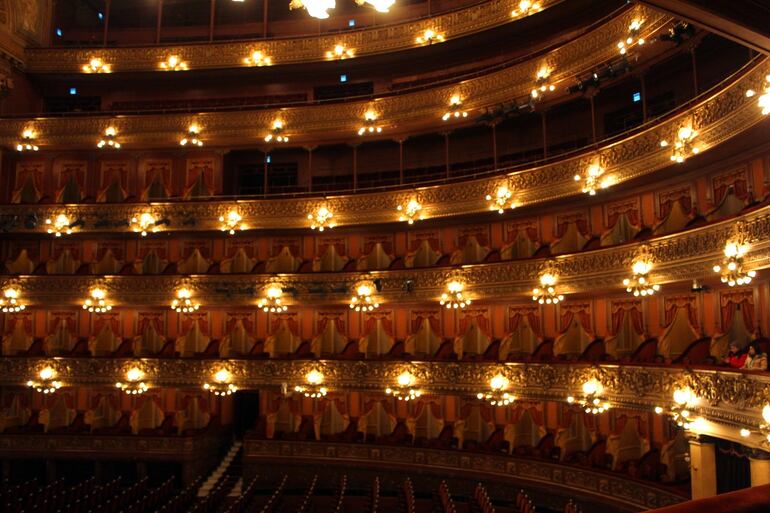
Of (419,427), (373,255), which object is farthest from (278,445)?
(373,255)

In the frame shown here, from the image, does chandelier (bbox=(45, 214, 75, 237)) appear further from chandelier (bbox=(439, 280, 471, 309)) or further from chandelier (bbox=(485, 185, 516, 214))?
chandelier (bbox=(485, 185, 516, 214))

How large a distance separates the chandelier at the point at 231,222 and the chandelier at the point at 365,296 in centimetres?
560

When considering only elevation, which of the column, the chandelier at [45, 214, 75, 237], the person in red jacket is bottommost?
the column

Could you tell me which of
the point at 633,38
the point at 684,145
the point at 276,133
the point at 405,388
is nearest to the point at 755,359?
the point at 684,145

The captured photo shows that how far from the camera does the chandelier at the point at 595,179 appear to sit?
1858cm

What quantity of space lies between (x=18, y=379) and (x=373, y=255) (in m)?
14.1

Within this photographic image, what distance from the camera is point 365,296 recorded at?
76.1ft

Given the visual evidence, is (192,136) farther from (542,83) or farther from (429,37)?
(542,83)

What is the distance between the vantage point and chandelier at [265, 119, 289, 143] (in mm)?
25953

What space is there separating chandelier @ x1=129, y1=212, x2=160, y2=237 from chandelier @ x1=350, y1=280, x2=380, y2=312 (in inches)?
342

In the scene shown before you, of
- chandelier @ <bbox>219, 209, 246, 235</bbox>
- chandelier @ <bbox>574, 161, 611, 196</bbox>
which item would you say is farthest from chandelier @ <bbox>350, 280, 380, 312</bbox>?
chandelier @ <bbox>574, 161, 611, 196</bbox>

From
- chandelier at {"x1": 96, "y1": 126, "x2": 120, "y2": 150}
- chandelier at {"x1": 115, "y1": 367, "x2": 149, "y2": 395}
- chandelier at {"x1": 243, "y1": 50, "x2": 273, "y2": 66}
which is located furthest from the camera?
chandelier at {"x1": 243, "y1": 50, "x2": 273, "y2": 66}

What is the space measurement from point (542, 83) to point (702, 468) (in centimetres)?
1264

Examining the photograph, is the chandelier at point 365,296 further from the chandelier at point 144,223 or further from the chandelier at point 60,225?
the chandelier at point 60,225
